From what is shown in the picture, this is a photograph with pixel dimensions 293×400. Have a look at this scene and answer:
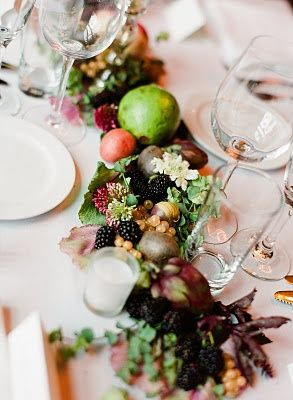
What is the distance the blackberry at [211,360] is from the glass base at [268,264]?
0.61ft

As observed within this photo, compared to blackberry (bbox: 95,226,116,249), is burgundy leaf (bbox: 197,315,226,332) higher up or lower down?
higher up

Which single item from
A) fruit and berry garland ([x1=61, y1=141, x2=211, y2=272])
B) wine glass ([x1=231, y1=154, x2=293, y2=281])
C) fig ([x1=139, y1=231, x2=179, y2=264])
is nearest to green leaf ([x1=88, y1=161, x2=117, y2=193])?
fruit and berry garland ([x1=61, y1=141, x2=211, y2=272])

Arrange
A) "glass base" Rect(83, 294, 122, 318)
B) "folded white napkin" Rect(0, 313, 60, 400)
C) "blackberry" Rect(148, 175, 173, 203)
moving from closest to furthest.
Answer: "folded white napkin" Rect(0, 313, 60, 400) → "glass base" Rect(83, 294, 122, 318) → "blackberry" Rect(148, 175, 173, 203)

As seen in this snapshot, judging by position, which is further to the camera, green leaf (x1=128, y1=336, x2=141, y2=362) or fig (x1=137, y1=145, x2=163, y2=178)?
fig (x1=137, y1=145, x2=163, y2=178)

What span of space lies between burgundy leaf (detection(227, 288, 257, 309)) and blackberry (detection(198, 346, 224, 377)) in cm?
8

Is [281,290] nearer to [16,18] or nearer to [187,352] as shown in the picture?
[187,352]

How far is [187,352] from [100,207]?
0.78 feet

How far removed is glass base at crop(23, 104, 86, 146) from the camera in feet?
3.16

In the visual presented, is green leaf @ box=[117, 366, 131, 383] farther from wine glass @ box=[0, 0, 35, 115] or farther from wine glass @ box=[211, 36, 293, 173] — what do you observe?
wine glass @ box=[0, 0, 35, 115]

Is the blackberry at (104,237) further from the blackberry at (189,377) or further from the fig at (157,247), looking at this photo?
the blackberry at (189,377)

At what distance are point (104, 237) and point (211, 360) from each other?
7.6 inches

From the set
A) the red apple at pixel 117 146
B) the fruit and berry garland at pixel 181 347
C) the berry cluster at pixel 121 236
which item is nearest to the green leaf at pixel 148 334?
the fruit and berry garland at pixel 181 347

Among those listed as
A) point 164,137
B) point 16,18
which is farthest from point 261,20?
point 16,18

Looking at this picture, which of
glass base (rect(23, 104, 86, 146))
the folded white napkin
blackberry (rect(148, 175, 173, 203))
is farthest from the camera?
glass base (rect(23, 104, 86, 146))
